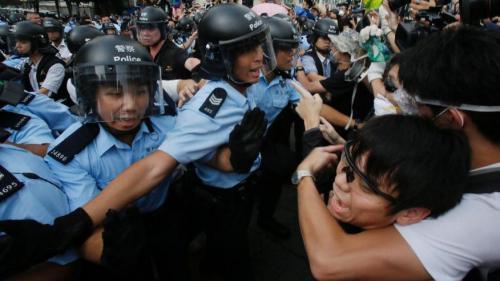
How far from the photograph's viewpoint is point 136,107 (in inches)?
72.9

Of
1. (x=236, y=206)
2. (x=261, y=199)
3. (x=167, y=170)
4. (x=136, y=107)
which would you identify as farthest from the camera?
(x=261, y=199)

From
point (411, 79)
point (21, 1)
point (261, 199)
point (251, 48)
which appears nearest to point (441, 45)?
point (411, 79)

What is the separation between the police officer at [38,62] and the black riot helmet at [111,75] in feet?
8.79

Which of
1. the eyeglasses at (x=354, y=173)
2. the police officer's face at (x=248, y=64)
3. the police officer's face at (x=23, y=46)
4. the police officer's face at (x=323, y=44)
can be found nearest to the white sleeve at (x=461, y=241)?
the eyeglasses at (x=354, y=173)

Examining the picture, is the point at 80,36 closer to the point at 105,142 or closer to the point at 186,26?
the point at 105,142

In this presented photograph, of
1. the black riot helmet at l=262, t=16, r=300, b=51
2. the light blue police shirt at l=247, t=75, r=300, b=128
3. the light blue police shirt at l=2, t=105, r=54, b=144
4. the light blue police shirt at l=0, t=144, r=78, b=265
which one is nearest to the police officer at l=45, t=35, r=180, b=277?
the light blue police shirt at l=0, t=144, r=78, b=265

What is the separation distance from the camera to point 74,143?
5.61 feet

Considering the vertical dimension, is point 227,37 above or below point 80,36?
above

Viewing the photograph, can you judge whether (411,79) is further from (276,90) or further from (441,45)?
Result: (276,90)

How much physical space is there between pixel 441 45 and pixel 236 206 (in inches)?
59.4

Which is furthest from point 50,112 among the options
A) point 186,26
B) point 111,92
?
point 186,26

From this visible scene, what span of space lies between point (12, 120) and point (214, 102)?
1.11m

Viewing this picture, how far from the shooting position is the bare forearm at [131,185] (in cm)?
148

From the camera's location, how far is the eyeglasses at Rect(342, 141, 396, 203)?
3.89ft
